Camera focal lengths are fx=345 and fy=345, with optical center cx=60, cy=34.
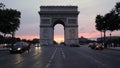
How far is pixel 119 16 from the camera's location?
66062 mm

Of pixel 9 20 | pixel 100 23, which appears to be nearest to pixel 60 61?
pixel 9 20

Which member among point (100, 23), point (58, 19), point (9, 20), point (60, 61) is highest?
point (58, 19)

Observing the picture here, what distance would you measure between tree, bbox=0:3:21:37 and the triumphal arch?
158 ft

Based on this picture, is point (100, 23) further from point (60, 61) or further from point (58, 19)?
point (60, 61)

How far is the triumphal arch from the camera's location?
414ft

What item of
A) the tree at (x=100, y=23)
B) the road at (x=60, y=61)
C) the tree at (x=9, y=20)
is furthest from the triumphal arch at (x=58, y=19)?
the road at (x=60, y=61)

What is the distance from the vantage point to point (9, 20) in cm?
7069

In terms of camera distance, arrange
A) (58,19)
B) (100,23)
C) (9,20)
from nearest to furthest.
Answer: (9,20), (100,23), (58,19)

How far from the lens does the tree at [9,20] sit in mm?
63809

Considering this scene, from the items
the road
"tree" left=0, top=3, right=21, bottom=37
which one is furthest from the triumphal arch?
the road

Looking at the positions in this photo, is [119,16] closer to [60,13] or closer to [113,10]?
A: [113,10]

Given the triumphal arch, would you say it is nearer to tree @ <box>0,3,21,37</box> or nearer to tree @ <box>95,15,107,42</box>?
tree @ <box>95,15,107,42</box>

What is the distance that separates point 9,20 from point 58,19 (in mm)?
60422

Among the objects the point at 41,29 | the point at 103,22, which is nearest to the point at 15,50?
the point at 103,22
